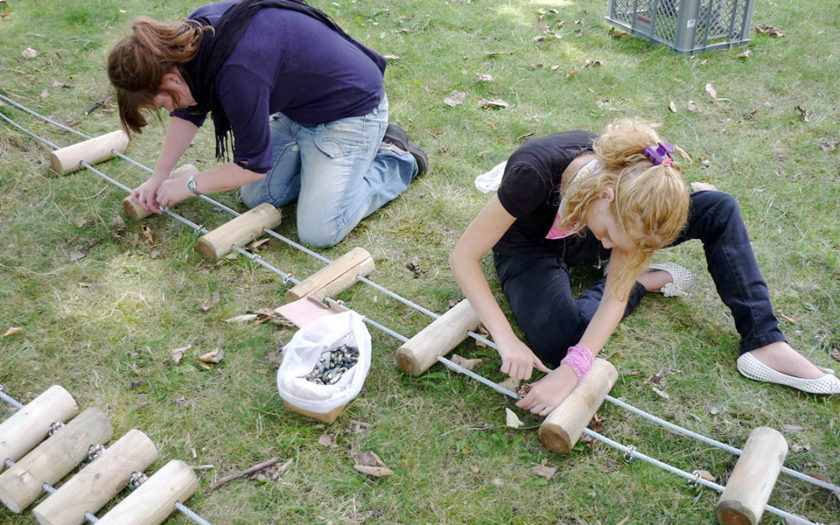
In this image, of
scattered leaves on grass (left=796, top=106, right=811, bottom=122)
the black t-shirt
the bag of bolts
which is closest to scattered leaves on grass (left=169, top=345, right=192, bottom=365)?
the bag of bolts

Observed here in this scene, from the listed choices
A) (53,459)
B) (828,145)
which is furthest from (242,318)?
Answer: (828,145)

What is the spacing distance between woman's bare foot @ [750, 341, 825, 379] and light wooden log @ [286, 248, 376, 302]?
179cm

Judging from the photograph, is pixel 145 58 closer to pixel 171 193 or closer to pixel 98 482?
pixel 171 193

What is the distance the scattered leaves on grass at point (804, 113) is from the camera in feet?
14.5

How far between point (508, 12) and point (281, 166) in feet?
11.2

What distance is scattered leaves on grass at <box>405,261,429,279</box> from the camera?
3.35 metres

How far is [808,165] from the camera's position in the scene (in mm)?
4008

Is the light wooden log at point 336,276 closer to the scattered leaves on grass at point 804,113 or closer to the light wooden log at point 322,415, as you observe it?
the light wooden log at point 322,415

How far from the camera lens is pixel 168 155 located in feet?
11.2

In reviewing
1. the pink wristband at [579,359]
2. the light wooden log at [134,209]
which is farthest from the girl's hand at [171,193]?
the pink wristband at [579,359]

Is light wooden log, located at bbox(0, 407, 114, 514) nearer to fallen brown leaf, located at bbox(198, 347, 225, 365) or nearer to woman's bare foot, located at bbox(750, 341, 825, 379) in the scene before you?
fallen brown leaf, located at bbox(198, 347, 225, 365)

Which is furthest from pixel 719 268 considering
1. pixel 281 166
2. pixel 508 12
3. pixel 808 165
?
pixel 508 12

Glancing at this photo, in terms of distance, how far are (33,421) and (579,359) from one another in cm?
206

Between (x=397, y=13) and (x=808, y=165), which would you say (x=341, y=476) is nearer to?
(x=808, y=165)
